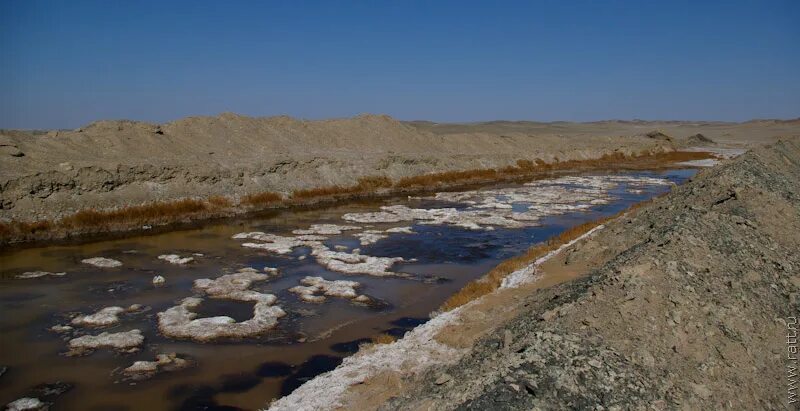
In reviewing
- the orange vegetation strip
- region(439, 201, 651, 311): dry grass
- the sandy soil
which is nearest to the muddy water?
region(439, 201, 651, 311): dry grass

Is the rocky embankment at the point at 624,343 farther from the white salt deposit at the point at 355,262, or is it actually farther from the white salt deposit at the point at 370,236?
the white salt deposit at the point at 370,236

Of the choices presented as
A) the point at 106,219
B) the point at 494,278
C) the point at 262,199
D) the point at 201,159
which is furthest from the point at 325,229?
the point at 201,159

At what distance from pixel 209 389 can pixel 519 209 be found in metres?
20.8

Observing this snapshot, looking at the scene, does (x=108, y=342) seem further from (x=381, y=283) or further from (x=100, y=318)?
(x=381, y=283)

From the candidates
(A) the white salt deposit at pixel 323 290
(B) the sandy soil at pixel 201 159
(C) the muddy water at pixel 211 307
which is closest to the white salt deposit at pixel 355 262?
(C) the muddy water at pixel 211 307

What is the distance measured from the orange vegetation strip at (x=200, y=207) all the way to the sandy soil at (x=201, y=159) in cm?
56

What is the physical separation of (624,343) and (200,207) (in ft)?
69.5

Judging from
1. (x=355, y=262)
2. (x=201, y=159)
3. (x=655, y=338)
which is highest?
(x=201, y=159)

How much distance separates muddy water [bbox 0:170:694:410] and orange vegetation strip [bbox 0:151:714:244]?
167 centimetres

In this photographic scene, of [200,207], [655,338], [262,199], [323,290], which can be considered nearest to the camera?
A: [655,338]

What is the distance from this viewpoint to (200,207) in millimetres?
23641

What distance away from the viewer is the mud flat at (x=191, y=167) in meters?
20.2

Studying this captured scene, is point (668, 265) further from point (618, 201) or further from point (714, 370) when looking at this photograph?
point (618, 201)

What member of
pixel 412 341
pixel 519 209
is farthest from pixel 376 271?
pixel 519 209
